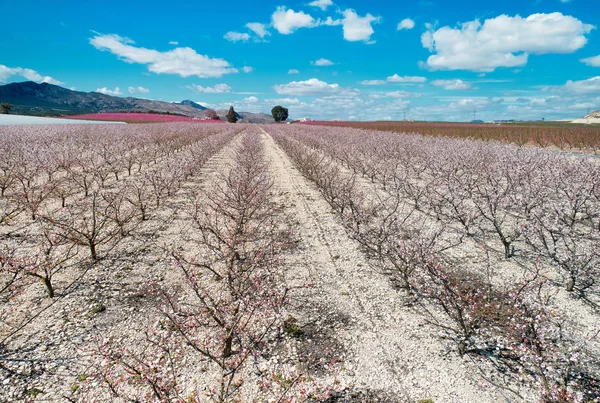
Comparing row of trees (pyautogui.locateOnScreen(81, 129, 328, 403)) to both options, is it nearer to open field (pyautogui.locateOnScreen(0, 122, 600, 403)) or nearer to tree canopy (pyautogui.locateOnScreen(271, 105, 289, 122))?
open field (pyautogui.locateOnScreen(0, 122, 600, 403))

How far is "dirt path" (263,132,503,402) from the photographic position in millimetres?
2875

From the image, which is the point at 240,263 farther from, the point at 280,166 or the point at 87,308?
the point at 280,166

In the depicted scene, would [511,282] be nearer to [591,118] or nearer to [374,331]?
[374,331]

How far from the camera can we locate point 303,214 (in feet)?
26.0

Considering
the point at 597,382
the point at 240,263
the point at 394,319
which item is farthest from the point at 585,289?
the point at 240,263

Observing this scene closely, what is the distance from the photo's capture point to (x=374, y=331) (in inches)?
141

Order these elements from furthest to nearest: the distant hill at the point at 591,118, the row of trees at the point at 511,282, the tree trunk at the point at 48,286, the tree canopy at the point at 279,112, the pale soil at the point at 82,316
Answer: the tree canopy at the point at 279,112, the distant hill at the point at 591,118, the tree trunk at the point at 48,286, the row of trees at the point at 511,282, the pale soil at the point at 82,316

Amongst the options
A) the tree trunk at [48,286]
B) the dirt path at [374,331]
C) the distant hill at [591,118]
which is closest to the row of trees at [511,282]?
the dirt path at [374,331]

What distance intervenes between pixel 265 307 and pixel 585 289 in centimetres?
445

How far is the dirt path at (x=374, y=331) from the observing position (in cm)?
288

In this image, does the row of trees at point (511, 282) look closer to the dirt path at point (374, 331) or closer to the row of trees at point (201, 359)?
the dirt path at point (374, 331)

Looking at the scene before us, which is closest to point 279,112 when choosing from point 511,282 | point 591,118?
point 591,118

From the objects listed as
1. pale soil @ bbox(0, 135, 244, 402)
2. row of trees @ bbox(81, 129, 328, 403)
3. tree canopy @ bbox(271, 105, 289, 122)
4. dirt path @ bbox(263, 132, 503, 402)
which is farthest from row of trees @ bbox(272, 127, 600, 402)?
tree canopy @ bbox(271, 105, 289, 122)

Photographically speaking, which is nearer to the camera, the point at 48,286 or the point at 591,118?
the point at 48,286
